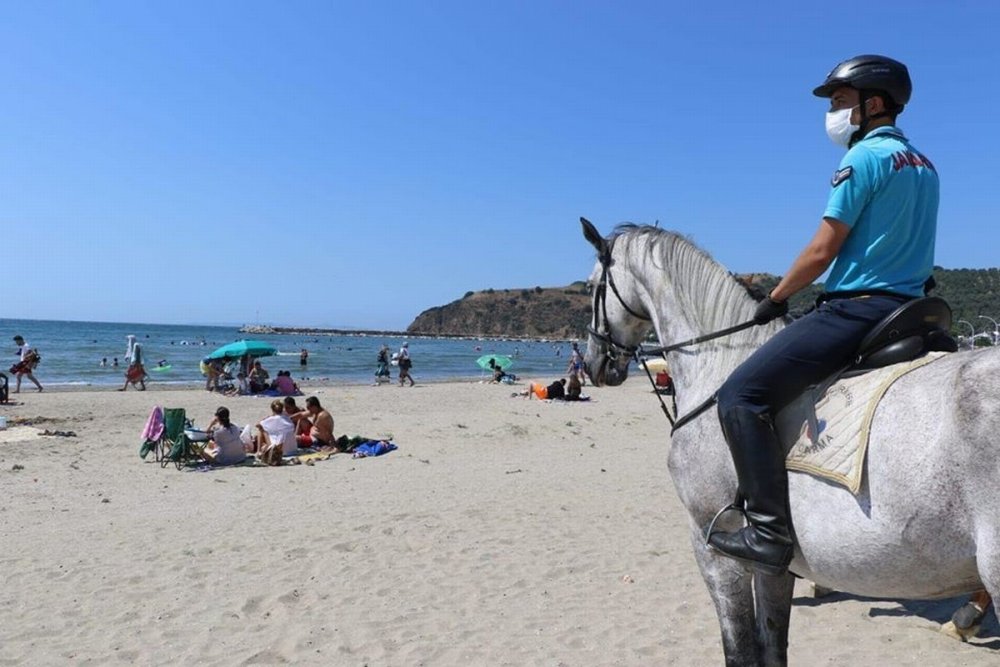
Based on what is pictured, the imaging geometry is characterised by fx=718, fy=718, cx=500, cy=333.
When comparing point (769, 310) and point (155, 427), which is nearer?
point (769, 310)

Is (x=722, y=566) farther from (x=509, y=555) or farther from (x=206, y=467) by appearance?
(x=206, y=467)

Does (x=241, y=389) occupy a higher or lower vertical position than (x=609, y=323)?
lower

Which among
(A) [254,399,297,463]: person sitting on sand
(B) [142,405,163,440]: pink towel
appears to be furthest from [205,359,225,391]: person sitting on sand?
(A) [254,399,297,463]: person sitting on sand

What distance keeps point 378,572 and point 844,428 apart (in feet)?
17.2

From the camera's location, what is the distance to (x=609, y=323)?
4160mm

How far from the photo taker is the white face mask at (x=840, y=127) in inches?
121

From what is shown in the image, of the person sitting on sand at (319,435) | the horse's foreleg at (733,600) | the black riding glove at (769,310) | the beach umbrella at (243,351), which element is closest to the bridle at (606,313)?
the black riding glove at (769,310)

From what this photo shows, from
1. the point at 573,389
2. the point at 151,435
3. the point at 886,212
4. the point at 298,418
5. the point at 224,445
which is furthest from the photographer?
the point at 573,389

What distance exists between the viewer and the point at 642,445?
1578 cm

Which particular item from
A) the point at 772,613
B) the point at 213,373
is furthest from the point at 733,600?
the point at 213,373

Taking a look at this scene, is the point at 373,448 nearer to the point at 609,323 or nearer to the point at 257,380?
the point at 609,323

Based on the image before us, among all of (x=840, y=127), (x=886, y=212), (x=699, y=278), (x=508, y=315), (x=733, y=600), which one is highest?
(x=508, y=315)

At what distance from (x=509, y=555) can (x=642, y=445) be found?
8890 mm

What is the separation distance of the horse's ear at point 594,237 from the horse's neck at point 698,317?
33 centimetres
